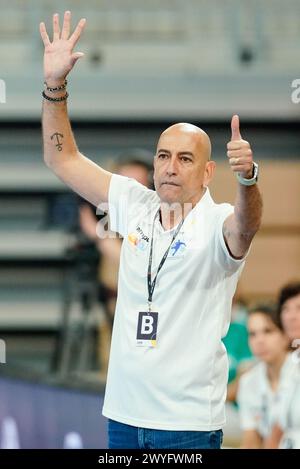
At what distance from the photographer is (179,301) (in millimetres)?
3070

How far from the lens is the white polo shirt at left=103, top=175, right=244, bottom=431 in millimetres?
3031

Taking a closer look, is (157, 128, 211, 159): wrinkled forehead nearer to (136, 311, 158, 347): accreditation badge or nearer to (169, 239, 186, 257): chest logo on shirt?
(169, 239, 186, 257): chest logo on shirt

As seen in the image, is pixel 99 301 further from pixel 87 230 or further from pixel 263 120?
pixel 263 120

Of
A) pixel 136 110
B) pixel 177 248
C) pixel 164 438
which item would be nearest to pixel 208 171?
pixel 177 248

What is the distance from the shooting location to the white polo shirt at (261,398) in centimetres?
477

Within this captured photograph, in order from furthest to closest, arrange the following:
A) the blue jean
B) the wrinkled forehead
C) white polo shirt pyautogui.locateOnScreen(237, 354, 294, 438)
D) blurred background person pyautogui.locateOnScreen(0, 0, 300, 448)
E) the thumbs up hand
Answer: blurred background person pyautogui.locateOnScreen(0, 0, 300, 448), white polo shirt pyautogui.locateOnScreen(237, 354, 294, 438), the wrinkled forehead, the blue jean, the thumbs up hand

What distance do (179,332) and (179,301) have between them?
9cm

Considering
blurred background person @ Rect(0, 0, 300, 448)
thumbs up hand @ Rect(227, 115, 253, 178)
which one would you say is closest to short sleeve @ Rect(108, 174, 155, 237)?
thumbs up hand @ Rect(227, 115, 253, 178)

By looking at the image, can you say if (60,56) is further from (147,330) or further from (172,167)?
(147,330)

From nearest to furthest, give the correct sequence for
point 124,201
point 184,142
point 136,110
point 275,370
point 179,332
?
point 179,332 → point 184,142 → point 124,201 → point 275,370 → point 136,110

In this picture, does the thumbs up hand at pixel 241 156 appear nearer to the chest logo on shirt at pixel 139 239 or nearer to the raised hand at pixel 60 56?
the chest logo on shirt at pixel 139 239

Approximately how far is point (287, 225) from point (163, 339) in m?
5.26

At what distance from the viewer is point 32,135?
873 cm
